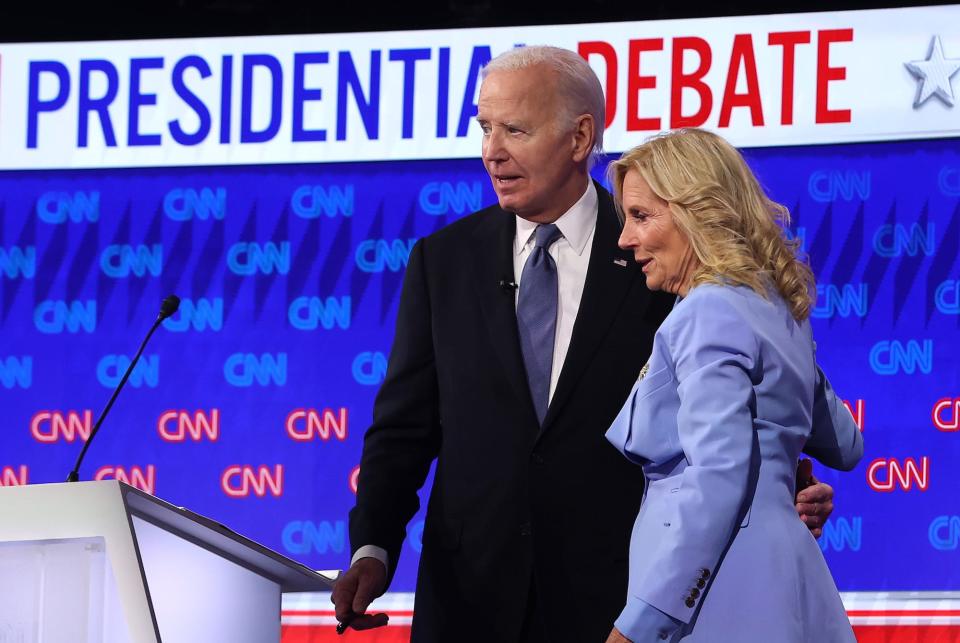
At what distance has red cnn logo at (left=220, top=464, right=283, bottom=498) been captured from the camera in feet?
11.5

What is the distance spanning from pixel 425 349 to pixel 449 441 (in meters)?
0.17

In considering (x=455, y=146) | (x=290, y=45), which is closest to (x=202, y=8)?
(x=290, y=45)

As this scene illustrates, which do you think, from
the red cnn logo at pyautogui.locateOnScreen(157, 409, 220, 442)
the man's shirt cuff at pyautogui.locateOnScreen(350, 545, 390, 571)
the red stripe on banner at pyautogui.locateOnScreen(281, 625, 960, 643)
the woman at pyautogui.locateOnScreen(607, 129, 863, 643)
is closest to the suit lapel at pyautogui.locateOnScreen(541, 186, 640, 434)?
the woman at pyautogui.locateOnScreen(607, 129, 863, 643)

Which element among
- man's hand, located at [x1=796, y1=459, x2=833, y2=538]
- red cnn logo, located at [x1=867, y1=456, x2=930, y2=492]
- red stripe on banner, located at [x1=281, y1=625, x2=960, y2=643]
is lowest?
red stripe on banner, located at [x1=281, y1=625, x2=960, y2=643]

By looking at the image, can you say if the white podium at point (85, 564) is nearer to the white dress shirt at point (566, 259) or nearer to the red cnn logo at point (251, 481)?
the white dress shirt at point (566, 259)

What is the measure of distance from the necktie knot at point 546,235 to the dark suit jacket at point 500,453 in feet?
0.18

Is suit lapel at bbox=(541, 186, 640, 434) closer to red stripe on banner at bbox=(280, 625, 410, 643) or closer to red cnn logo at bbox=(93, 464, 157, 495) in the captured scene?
red stripe on banner at bbox=(280, 625, 410, 643)

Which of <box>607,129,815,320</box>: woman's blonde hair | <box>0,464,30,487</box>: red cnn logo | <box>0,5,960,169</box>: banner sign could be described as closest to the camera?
<box>607,129,815,320</box>: woman's blonde hair

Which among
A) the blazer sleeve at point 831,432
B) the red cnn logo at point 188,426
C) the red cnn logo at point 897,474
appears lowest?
the red cnn logo at point 897,474

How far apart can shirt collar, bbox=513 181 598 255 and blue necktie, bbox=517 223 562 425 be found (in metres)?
0.03

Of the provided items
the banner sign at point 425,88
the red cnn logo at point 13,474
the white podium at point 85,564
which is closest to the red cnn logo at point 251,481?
the red cnn logo at point 13,474

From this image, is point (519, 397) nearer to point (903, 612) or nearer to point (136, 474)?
point (903, 612)

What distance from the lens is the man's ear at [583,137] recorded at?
2.26 metres

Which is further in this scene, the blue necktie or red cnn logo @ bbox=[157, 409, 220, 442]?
red cnn logo @ bbox=[157, 409, 220, 442]
